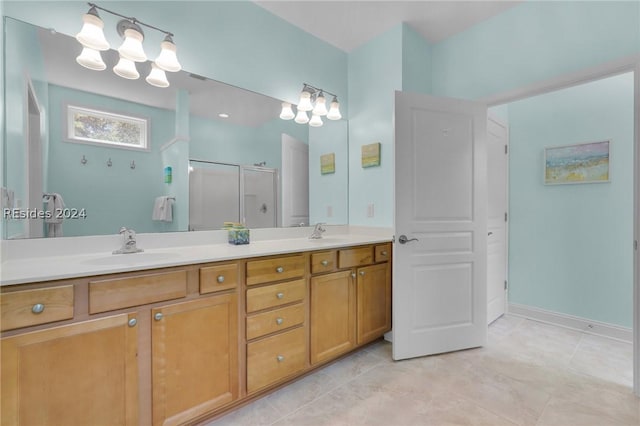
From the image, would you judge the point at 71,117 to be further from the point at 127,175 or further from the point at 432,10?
the point at 432,10

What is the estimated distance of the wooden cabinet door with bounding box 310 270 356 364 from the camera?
6.21ft

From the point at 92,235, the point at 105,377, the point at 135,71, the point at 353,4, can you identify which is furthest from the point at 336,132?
the point at 105,377

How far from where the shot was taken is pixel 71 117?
61.3 inches

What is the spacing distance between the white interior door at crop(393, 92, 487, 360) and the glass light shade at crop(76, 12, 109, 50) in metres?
1.84

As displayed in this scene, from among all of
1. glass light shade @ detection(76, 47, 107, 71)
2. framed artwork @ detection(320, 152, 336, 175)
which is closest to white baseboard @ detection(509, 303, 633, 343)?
framed artwork @ detection(320, 152, 336, 175)

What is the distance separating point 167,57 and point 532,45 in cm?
263

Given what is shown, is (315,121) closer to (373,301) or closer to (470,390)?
(373,301)

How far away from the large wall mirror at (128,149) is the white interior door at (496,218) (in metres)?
1.94

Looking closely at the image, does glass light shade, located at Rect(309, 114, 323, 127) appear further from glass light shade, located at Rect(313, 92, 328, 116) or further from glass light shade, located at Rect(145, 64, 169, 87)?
glass light shade, located at Rect(145, 64, 169, 87)

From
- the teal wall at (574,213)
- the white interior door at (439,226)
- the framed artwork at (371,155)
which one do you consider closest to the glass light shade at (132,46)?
the white interior door at (439,226)

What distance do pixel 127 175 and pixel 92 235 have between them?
393 mm

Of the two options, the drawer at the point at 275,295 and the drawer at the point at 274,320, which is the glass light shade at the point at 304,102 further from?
the drawer at the point at 274,320

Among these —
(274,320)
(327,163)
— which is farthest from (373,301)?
(327,163)

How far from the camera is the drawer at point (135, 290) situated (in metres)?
1.14
